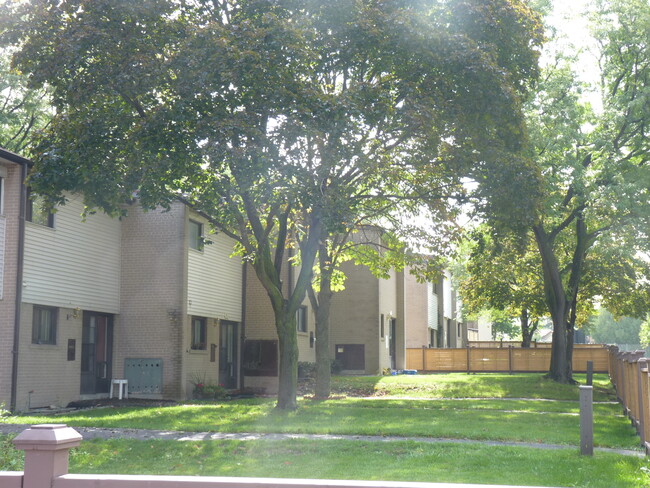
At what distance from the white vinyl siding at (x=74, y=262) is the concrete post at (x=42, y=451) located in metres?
15.5

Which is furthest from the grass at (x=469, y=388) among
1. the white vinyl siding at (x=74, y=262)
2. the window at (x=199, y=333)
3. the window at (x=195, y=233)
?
the white vinyl siding at (x=74, y=262)

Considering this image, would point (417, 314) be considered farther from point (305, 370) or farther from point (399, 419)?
point (399, 419)

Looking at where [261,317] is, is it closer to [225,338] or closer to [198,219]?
[225,338]

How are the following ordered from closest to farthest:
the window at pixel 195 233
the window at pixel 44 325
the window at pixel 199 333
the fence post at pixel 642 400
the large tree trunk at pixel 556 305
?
the fence post at pixel 642 400
the window at pixel 44 325
the window at pixel 195 233
the window at pixel 199 333
the large tree trunk at pixel 556 305

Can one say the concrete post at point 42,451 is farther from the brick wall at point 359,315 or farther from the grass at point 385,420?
the brick wall at point 359,315

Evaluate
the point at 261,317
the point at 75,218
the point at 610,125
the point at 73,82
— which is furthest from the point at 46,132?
the point at 610,125

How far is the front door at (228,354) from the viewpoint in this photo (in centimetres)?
2920

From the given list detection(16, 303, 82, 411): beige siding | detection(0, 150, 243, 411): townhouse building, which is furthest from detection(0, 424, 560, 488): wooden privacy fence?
detection(16, 303, 82, 411): beige siding

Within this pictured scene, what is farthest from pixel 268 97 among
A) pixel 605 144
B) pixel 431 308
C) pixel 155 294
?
pixel 431 308

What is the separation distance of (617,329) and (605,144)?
323 feet

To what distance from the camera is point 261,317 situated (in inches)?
1228

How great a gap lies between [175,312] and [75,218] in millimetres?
4183

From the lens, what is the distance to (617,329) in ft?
389

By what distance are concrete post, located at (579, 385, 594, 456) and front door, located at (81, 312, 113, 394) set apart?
1562 cm
